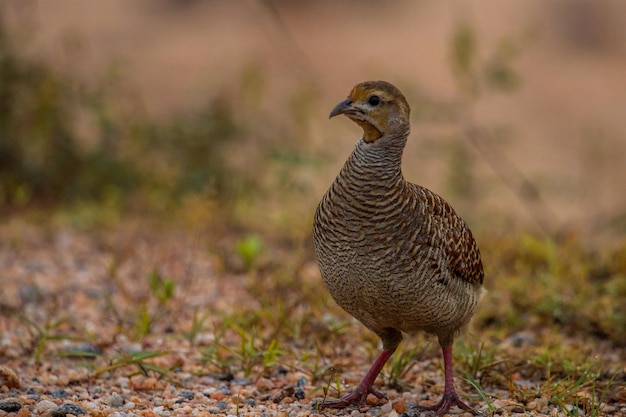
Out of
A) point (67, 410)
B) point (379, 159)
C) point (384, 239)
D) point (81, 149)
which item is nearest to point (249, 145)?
point (81, 149)

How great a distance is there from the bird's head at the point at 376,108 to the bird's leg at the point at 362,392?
1.10 meters

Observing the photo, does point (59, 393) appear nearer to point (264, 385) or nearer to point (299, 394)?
point (264, 385)

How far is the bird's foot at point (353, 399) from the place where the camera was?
4227 mm

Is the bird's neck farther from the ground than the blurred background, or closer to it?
closer to it

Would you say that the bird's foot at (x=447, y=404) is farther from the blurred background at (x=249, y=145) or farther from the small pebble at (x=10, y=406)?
the blurred background at (x=249, y=145)

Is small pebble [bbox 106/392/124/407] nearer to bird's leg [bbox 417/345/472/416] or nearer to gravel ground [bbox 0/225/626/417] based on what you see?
gravel ground [bbox 0/225/626/417]

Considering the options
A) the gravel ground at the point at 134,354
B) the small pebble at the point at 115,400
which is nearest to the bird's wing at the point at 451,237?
the gravel ground at the point at 134,354

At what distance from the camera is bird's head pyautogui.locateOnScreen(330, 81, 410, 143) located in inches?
156

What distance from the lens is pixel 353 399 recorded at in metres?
4.25

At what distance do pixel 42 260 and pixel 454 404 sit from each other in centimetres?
362

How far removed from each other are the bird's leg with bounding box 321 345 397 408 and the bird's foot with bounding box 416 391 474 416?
29 centimetres

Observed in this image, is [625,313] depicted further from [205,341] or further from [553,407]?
[205,341]

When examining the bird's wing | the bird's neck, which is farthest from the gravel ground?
the bird's neck

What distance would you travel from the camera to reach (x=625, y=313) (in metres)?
5.43
